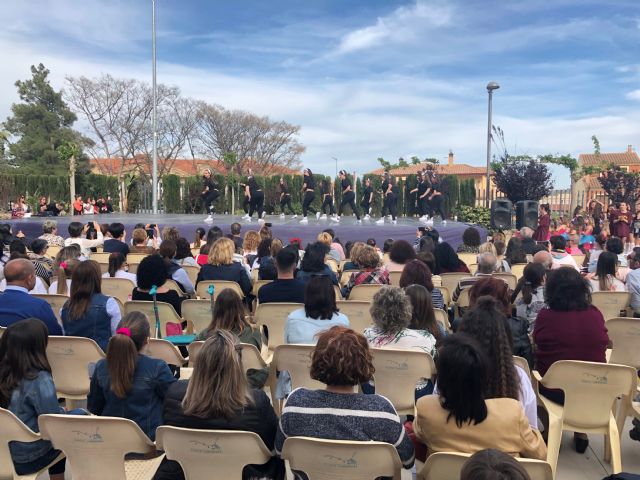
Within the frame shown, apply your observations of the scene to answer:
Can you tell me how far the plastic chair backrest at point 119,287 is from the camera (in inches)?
217

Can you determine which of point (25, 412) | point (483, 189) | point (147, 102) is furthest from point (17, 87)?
point (25, 412)

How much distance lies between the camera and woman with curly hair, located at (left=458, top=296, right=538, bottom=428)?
8.47 ft

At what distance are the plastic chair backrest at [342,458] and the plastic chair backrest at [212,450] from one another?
162 mm

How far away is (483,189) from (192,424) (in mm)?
30065

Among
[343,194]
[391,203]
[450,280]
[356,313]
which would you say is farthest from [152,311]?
[391,203]

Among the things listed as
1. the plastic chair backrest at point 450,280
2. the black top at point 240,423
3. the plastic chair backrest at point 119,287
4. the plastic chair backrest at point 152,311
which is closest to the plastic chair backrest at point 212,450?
the black top at point 240,423

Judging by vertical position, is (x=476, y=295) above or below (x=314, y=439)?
above

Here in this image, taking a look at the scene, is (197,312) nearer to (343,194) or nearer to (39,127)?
(343,194)

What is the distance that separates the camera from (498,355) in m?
2.67

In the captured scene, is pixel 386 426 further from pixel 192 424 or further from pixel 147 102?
pixel 147 102

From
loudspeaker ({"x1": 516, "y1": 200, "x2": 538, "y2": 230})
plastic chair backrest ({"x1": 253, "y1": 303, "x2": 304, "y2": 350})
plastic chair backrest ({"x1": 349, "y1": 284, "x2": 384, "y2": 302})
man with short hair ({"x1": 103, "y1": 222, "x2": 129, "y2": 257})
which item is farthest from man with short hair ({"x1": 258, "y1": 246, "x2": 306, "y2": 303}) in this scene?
loudspeaker ({"x1": 516, "y1": 200, "x2": 538, "y2": 230})

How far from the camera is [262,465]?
250 cm

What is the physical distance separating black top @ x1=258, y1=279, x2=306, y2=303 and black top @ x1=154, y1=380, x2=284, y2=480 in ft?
7.91

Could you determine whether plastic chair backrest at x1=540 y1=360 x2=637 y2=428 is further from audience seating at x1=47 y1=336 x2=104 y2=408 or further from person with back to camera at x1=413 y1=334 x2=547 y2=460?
audience seating at x1=47 y1=336 x2=104 y2=408
